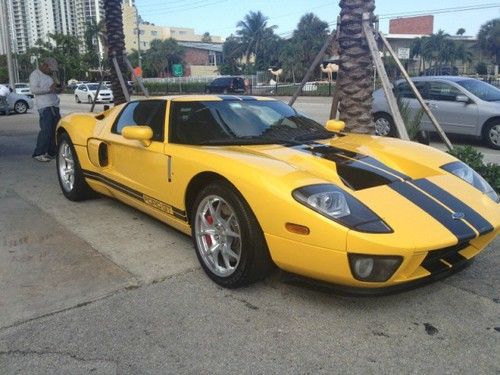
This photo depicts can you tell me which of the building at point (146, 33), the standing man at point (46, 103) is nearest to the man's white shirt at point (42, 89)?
the standing man at point (46, 103)

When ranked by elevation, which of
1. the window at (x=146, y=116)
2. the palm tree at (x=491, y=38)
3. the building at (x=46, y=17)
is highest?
the building at (x=46, y=17)

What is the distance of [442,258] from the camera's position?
2906mm

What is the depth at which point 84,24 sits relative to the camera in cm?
6606

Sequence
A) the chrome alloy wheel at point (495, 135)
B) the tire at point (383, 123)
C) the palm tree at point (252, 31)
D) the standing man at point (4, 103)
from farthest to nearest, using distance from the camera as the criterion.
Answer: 1. the palm tree at point (252, 31)
2. the standing man at point (4, 103)
3. the tire at point (383, 123)
4. the chrome alloy wheel at point (495, 135)

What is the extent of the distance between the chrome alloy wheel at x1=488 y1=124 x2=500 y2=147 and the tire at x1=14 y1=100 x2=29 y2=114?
19.2 metres

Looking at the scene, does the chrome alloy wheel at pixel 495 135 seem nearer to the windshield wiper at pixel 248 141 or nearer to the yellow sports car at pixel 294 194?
the yellow sports car at pixel 294 194

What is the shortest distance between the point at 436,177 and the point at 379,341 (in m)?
1.30

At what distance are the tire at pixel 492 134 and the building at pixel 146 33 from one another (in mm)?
92055

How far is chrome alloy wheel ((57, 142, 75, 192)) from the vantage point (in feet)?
18.4

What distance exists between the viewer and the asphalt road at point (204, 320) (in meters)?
2.49

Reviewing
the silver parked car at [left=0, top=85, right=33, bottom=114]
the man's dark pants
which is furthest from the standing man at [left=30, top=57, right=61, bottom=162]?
the silver parked car at [left=0, top=85, right=33, bottom=114]

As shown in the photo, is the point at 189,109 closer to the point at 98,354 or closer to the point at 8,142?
the point at 98,354

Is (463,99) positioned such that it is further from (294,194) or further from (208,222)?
(294,194)

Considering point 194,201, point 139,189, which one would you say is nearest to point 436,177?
point 194,201
